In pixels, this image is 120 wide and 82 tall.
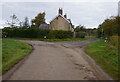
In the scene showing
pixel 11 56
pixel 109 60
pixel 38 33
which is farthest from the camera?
pixel 38 33

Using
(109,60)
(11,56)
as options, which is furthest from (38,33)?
(109,60)

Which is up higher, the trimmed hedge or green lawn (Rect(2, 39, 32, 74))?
the trimmed hedge

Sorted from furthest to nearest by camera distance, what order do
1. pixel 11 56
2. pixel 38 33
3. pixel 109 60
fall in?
pixel 38 33 < pixel 11 56 < pixel 109 60

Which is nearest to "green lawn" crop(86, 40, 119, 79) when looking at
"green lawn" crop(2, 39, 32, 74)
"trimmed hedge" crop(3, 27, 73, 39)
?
"green lawn" crop(2, 39, 32, 74)

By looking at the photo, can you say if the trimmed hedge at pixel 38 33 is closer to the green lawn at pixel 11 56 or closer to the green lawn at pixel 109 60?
the green lawn at pixel 11 56

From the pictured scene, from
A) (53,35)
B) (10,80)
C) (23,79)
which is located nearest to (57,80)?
(23,79)

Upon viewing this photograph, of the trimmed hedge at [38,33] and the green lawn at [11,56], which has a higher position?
the trimmed hedge at [38,33]

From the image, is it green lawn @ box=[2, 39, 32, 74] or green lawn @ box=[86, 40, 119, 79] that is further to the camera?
green lawn @ box=[2, 39, 32, 74]

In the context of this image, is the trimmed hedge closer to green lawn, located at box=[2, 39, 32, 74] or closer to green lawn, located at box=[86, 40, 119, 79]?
green lawn, located at box=[2, 39, 32, 74]

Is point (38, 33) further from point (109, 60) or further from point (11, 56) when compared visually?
point (109, 60)

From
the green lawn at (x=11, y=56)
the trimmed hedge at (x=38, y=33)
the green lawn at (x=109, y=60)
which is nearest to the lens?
the green lawn at (x=109, y=60)

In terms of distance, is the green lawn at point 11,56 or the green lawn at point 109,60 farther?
the green lawn at point 11,56

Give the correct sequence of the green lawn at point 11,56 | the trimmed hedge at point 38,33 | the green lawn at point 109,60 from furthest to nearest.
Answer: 1. the trimmed hedge at point 38,33
2. the green lawn at point 11,56
3. the green lawn at point 109,60

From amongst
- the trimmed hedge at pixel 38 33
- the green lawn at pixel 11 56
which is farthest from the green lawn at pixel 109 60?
the trimmed hedge at pixel 38 33
